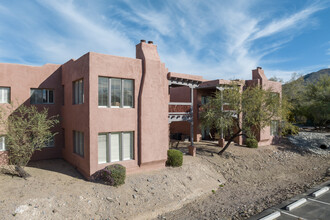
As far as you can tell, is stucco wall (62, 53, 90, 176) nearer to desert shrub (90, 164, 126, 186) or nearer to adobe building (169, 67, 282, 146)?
desert shrub (90, 164, 126, 186)

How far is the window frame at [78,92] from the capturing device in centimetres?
1369

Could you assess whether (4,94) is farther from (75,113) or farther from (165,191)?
(165,191)

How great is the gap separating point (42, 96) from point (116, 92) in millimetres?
7197

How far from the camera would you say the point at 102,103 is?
12.9 metres

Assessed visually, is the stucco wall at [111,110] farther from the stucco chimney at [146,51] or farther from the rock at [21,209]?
the rock at [21,209]

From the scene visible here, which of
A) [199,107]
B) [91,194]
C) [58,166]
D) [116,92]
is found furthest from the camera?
[199,107]

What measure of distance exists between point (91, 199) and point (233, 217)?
7.18m

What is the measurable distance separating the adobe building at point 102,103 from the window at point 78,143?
0.21 feet

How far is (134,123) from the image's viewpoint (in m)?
13.8

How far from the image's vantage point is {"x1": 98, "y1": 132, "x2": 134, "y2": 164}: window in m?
12.8

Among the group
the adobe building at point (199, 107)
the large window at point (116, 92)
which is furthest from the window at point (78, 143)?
the adobe building at point (199, 107)

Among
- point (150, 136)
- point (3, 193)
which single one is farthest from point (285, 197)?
point (3, 193)

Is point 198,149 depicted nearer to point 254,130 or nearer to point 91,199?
point 254,130

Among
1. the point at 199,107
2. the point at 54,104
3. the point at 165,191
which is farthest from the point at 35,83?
the point at 199,107
